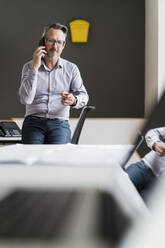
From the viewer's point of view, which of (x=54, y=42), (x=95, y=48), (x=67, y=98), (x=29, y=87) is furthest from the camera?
(x=95, y=48)

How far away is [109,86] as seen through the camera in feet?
15.6

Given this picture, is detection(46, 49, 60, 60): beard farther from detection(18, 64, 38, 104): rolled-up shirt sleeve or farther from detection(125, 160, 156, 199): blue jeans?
detection(125, 160, 156, 199): blue jeans

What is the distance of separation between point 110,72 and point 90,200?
4534 millimetres

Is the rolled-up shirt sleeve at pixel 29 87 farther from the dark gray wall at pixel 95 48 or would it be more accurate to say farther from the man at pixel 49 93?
the dark gray wall at pixel 95 48

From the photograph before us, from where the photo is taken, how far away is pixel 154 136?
395mm

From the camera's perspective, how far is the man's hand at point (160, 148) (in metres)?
0.41

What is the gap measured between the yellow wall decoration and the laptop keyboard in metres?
4.42

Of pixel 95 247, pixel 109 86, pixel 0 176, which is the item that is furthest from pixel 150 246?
pixel 109 86

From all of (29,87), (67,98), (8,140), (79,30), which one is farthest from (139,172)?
(79,30)

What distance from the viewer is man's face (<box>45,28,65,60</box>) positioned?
6.23 ft

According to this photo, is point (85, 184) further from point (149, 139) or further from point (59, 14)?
point (59, 14)

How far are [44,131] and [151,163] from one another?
125cm

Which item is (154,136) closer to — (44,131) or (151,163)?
(151,163)

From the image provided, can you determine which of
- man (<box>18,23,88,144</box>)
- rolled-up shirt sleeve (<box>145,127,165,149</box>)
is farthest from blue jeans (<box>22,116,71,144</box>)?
rolled-up shirt sleeve (<box>145,127,165,149</box>)
